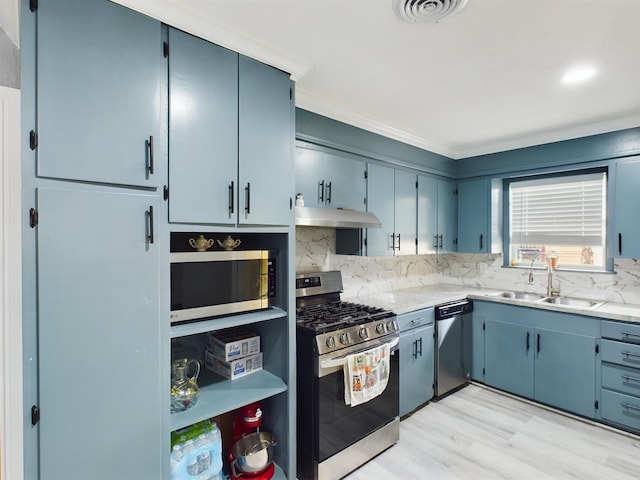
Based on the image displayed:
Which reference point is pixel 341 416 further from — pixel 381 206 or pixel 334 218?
pixel 381 206

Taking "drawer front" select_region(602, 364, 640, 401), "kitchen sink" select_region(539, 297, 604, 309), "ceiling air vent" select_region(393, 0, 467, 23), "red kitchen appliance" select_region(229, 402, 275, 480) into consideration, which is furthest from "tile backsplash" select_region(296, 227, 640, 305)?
"ceiling air vent" select_region(393, 0, 467, 23)

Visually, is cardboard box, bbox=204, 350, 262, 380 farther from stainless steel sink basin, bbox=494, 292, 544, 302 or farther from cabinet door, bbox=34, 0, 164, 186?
stainless steel sink basin, bbox=494, 292, 544, 302

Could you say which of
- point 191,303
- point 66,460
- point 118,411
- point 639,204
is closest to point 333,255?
point 191,303

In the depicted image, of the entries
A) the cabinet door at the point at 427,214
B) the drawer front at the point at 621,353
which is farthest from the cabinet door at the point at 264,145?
the drawer front at the point at 621,353

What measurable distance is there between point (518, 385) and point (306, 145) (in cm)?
288

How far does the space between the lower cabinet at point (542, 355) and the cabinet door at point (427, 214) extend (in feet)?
2.56

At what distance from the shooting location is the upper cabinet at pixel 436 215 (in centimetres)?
344

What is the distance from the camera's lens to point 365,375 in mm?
2160

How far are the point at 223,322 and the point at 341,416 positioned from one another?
98 centimetres

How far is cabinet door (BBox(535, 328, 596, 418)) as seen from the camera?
2729mm

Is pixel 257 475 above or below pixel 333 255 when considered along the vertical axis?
below

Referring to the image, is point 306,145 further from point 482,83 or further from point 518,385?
point 518,385

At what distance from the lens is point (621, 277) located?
3.04m

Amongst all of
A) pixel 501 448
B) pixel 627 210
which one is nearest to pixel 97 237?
pixel 501 448
